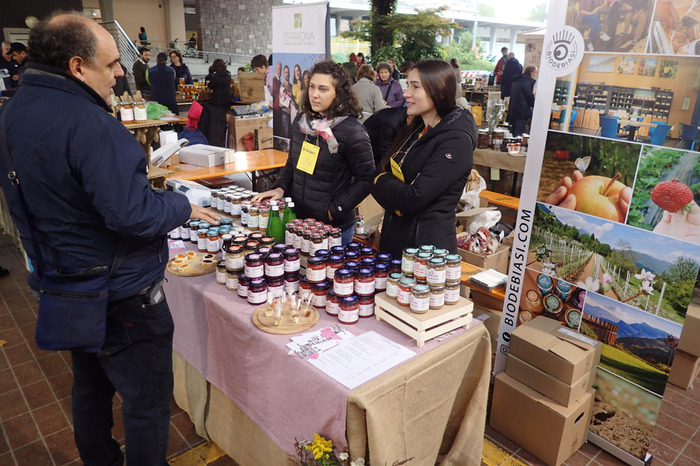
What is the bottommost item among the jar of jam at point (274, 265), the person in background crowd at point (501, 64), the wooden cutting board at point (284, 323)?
the wooden cutting board at point (284, 323)

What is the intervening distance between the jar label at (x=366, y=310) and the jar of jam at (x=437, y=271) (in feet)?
0.84

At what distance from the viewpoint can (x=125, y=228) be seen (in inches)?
53.3

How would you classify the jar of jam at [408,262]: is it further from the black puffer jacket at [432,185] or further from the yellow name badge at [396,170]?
the yellow name badge at [396,170]

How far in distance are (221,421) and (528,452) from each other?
151cm

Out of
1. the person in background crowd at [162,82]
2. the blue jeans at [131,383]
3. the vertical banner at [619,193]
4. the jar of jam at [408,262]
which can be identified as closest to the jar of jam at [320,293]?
the jar of jam at [408,262]

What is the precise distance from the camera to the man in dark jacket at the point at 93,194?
1290mm

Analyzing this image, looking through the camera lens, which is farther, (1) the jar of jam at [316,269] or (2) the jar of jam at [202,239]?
(2) the jar of jam at [202,239]

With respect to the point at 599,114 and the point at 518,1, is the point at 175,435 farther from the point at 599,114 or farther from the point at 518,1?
the point at 518,1

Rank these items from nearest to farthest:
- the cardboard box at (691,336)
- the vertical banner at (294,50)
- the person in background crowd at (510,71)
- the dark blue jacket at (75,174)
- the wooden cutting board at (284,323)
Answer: the dark blue jacket at (75,174) → the wooden cutting board at (284,323) → the cardboard box at (691,336) → the vertical banner at (294,50) → the person in background crowd at (510,71)

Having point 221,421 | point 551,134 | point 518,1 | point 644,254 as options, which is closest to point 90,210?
point 221,421

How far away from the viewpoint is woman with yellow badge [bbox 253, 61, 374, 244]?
254 centimetres

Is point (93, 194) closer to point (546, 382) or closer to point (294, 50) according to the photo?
point (546, 382)

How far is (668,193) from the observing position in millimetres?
1968

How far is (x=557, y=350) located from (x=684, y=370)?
143 cm
